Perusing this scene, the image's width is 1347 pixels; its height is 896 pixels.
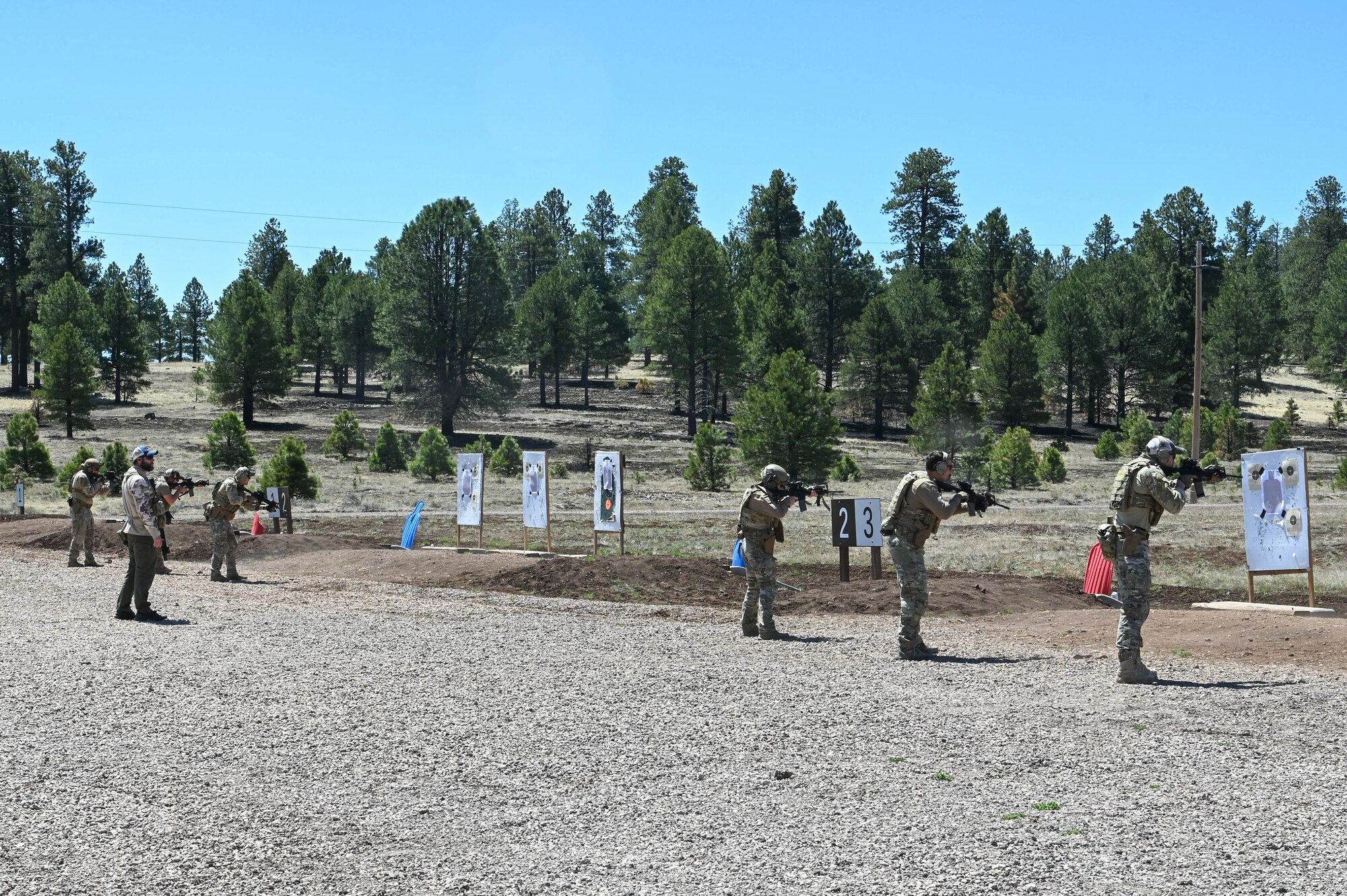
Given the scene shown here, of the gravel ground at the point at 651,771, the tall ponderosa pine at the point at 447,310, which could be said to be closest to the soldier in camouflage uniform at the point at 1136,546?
the gravel ground at the point at 651,771

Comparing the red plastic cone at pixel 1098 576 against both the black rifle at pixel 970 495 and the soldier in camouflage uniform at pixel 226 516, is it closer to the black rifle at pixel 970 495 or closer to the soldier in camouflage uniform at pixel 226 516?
the black rifle at pixel 970 495

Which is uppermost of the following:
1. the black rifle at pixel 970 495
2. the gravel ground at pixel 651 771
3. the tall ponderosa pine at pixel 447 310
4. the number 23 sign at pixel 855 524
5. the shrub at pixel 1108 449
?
the tall ponderosa pine at pixel 447 310

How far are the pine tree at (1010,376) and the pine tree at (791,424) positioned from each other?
33.3 m

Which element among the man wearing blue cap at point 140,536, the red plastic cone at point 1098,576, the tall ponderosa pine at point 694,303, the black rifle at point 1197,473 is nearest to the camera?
the black rifle at point 1197,473

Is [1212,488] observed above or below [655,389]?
below

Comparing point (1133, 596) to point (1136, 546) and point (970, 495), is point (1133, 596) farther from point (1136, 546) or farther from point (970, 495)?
point (970, 495)

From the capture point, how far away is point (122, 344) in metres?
92.1

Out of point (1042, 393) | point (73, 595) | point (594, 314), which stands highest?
point (594, 314)

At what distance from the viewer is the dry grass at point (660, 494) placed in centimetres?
2820

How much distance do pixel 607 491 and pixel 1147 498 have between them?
601 inches

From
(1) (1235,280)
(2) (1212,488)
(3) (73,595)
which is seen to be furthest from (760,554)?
(1) (1235,280)

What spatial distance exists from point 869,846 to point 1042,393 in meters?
78.9

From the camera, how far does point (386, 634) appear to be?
52.2ft

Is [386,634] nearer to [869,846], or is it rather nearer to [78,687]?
[78,687]
